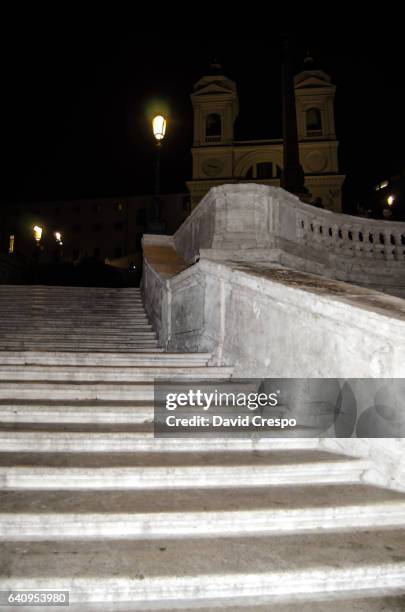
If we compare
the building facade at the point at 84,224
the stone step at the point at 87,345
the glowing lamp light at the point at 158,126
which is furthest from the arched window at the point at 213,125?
the stone step at the point at 87,345

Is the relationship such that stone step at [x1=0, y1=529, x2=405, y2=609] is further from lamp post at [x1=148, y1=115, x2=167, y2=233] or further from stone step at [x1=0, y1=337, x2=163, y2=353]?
lamp post at [x1=148, y1=115, x2=167, y2=233]

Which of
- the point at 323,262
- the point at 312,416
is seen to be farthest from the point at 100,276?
the point at 312,416

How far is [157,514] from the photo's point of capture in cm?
236

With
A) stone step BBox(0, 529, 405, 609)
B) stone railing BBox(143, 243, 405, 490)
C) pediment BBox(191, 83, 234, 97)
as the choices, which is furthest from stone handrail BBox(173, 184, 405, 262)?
pediment BBox(191, 83, 234, 97)

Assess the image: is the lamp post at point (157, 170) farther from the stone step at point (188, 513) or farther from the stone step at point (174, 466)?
the stone step at point (188, 513)

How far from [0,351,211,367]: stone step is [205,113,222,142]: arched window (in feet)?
148

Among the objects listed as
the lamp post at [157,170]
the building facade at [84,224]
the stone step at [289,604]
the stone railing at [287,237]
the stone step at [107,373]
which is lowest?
the stone step at [289,604]

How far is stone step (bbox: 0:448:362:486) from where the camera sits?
108 inches

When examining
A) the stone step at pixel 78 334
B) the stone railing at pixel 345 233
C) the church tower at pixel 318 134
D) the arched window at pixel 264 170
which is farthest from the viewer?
the arched window at pixel 264 170

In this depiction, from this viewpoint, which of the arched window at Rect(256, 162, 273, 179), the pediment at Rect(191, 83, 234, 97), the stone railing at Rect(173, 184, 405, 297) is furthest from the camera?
the arched window at Rect(256, 162, 273, 179)

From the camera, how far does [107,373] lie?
4.79 m

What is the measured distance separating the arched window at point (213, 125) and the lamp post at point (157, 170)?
37.5m

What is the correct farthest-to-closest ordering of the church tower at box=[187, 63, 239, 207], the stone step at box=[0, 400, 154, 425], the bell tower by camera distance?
the bell tower < the church tower at box=[187, 63, 239, 207] < the stone step at box=[0, 400, 154, 425]

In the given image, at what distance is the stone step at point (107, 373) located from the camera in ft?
15.3
